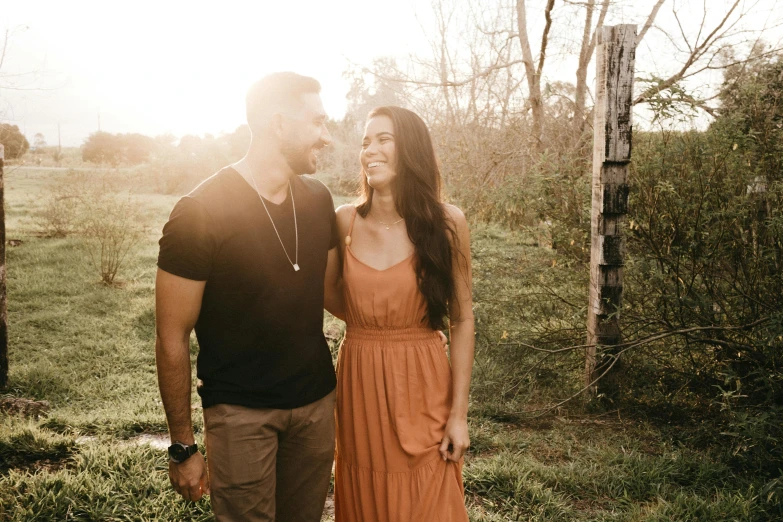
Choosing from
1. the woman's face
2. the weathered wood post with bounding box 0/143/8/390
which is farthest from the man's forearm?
the weathered wood post with bounding box 0/143/8/390

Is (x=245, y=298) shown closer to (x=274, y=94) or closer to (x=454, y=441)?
(x=274, y=94)

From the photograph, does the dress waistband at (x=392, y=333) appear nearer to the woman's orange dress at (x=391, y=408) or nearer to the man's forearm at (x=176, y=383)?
the woman's orange dress at (x=391, y=408)

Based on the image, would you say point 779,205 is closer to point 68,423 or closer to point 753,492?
point 753,492

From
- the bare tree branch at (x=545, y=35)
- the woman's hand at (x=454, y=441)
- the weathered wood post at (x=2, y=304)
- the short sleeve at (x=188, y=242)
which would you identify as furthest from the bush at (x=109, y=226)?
the woman's hand at (x=454, y=441)

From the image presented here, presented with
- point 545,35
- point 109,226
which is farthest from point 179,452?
point 109,226

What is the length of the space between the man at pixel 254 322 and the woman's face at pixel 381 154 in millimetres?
311

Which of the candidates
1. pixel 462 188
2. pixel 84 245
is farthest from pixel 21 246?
pixel 462 188

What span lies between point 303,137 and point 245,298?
667mm

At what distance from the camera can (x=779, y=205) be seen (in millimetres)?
3662

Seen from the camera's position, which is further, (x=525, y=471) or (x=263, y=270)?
(x=525, y=471)

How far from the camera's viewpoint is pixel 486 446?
179 inches

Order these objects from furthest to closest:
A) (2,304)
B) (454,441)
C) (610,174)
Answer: (2,304), (610,174), (454,441)

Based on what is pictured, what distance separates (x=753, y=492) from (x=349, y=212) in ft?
9.79

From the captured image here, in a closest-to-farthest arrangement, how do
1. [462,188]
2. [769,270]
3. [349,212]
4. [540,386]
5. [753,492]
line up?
[349,212] < [753,492] < [769,270] < [540,386] < [462,188]
